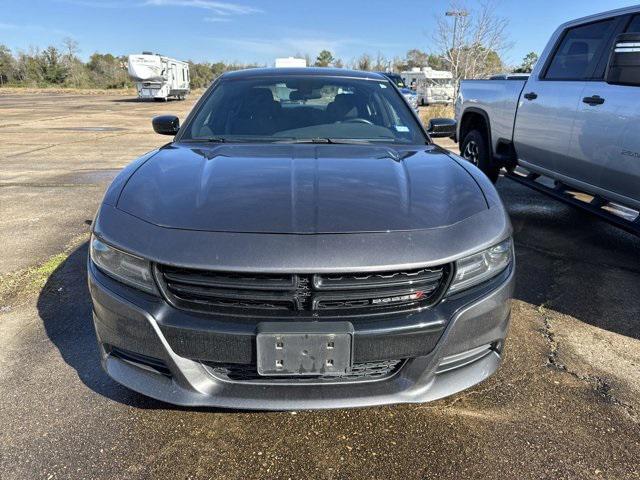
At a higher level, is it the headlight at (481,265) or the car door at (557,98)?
the car door at (557,98)

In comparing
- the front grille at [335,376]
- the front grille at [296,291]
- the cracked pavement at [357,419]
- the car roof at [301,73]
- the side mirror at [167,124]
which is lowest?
the cracked pavement at [357,419]

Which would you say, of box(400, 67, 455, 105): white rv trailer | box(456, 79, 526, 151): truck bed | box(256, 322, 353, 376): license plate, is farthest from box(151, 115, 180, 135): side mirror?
box(400, 67, 455, 105): white rv trailer

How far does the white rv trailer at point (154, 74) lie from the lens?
3500 centimetres

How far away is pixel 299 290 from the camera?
1.85 meters

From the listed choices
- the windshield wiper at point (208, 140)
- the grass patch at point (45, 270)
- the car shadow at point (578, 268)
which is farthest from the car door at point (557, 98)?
the grass patch at point (45, 270)

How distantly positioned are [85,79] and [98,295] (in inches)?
2802

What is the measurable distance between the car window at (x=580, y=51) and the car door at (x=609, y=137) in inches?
6.2

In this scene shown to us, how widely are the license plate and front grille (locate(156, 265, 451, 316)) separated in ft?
0.26

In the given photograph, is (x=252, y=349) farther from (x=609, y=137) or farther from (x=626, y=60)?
(x=609, y=137)

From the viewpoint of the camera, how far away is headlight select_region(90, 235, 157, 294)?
193cm

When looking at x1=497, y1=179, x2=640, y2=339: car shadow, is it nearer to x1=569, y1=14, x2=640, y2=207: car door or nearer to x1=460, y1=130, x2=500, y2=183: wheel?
x1=460, y1=130, x2=500, y2=183: wheel

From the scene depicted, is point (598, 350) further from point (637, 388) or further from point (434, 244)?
point (434, 244)

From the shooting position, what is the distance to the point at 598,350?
2.95 meters

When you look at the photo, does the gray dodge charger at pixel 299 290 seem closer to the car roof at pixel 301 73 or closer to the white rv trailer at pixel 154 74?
the car roof at pixel 301 73
